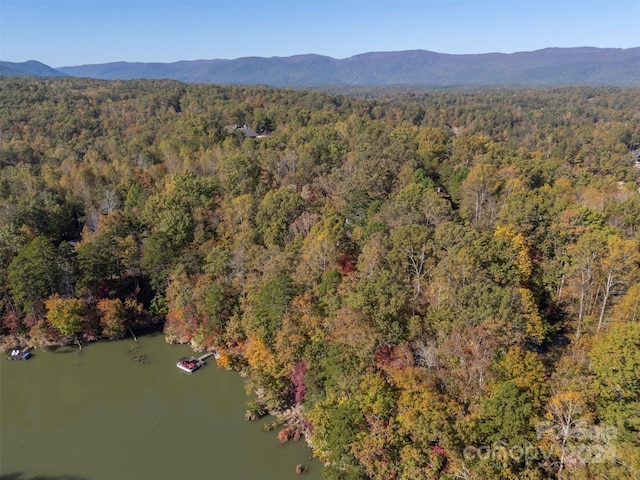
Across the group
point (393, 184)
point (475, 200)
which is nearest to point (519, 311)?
point (475, 200)

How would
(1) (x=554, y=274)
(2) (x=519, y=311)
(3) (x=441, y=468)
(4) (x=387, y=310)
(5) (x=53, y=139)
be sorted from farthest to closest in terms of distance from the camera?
(5) (x=53, y=139) < (1) (x=554, y=274) < (4) (x=387, y=310) < (2) (x=519, y=311) < (3) (x=441, y=468)

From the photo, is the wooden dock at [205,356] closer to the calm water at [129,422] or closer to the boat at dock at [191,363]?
the boat at dock at [191,363]

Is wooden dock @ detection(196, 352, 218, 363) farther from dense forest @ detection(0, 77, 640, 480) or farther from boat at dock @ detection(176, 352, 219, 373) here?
dense forest @ detection(0, 77, 640, 480)

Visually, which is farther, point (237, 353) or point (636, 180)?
point (636, 180)

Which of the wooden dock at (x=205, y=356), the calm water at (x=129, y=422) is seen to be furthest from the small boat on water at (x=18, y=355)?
the wooden dock at (x=205, y=356)

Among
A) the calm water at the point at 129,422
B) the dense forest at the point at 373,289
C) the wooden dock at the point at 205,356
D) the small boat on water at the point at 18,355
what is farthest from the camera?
the small boat on water at the point at 18,355

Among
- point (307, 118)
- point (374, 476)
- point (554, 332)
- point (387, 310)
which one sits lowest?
point (374, 476)

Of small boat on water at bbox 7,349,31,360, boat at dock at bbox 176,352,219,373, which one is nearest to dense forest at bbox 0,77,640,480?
small boat on water at bbox 7,349,31,360

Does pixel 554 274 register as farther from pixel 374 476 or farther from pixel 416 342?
pixel 374 476
